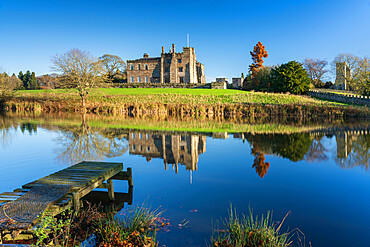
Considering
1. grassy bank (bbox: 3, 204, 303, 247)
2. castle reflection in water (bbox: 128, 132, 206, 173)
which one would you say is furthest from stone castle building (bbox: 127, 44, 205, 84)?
grassy bank (bbox: 3, 204, 303, 247)

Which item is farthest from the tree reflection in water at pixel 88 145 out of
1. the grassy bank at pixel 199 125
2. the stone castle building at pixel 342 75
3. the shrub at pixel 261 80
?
the stone castle building at pixel 342 75

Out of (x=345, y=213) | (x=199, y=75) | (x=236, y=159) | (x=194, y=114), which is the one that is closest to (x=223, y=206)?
(x=345, y=213)

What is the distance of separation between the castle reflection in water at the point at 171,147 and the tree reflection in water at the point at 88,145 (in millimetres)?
802

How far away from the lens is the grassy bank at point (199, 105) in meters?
32.3

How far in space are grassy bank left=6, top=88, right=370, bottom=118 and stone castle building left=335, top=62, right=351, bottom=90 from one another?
2125cm

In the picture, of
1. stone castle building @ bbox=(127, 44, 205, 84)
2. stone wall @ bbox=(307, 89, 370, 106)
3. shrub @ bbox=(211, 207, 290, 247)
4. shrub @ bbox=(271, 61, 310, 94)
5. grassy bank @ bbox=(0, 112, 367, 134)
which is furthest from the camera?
stone castle building @ bbox=(127, 44, 205, 84)

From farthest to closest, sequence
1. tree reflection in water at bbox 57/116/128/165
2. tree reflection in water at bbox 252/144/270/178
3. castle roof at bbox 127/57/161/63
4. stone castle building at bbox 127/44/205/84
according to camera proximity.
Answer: castle roof at bbox 127/57/161/63 → stone castle building at bbox 127/44/205/84 → tree reflection in water at bbox 57/116/128/165 → tree reflection in water at bbox 252/144/270/178

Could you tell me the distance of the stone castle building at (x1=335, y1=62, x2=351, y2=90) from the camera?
5431cm

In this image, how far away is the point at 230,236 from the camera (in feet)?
16.2

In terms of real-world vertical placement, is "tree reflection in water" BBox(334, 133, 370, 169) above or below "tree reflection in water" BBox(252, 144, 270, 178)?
below

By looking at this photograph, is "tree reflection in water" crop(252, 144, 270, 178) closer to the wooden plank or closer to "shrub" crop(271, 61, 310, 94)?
the wooden plank

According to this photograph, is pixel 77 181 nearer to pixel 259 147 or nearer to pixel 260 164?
pixel 260 164

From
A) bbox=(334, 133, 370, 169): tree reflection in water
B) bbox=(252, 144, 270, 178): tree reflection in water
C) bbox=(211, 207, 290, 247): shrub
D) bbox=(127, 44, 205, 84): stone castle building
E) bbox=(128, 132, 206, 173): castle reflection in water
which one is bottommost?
bbox=(334, 133, 370, 169): tree reflection in water

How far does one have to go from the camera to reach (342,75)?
5500 cm
